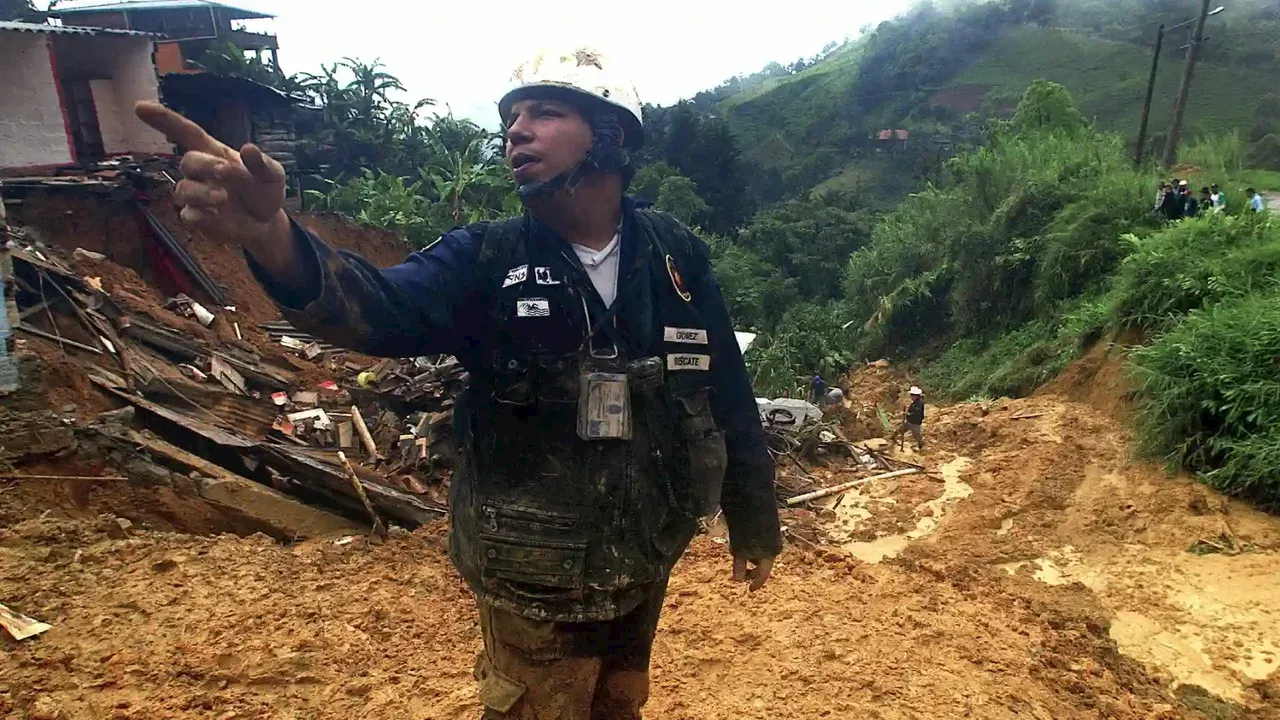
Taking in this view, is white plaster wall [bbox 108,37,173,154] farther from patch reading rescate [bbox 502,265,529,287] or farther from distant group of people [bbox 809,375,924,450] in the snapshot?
patch reading rescate [bbox 502,265,529,287]

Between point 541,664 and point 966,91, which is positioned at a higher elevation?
point 966,91

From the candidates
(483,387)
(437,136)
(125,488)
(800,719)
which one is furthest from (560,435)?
(437,136)

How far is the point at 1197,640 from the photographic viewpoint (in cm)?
418

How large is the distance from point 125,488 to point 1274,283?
9.16 meters

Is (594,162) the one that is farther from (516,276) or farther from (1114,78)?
(1114,78)

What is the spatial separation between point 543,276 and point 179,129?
2.55ft

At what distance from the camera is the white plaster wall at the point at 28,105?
982cm

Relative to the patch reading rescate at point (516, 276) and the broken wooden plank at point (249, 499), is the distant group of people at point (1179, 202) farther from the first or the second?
the patch reading rescate at point (516, 276)

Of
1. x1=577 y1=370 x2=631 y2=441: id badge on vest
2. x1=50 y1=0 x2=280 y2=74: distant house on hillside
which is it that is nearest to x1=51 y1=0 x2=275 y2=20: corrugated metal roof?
x1=50 y1=0 x2=280 y2=74: distant house on hillside

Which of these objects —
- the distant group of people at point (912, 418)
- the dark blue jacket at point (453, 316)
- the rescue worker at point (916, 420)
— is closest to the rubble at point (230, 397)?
the dark blue jacket at point (453, 316)

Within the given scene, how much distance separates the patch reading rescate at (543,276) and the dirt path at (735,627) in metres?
2.11

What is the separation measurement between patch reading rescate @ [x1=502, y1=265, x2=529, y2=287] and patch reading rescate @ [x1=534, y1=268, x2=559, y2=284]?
0.02 m

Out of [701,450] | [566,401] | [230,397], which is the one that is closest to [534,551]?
[566,401]

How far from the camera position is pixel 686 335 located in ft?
6.63
